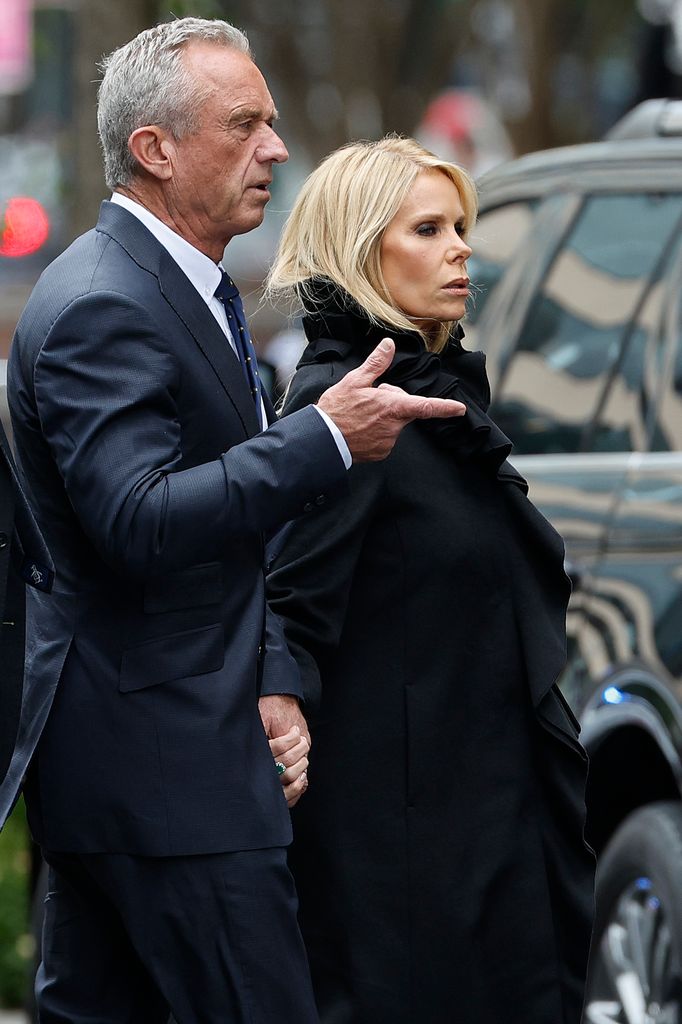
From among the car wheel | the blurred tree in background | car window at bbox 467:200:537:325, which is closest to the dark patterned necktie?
the car wheel

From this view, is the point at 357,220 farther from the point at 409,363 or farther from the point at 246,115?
the point at 246,115

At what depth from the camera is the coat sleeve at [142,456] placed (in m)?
2.72

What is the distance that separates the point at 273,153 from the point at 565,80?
75.0 feet

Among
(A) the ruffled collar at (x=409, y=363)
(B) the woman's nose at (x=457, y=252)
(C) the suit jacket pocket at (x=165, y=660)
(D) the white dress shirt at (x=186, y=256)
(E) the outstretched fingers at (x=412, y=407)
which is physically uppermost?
(D) the white dress shirt at (x=186, y=256)

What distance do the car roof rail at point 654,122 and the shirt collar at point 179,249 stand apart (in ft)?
6.22

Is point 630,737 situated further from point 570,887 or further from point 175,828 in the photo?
point 175,828

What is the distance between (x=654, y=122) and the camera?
4633 mm

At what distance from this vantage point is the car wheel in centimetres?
392

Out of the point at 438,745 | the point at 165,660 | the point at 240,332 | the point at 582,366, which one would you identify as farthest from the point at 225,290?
the point at 582,366

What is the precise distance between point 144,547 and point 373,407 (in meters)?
Result: 0.38

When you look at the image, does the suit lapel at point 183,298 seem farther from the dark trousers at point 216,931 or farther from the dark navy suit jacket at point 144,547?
the dark trousers at point 216,931

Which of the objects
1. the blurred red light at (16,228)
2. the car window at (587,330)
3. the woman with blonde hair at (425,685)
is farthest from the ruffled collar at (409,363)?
the blurred red light at (16,228)

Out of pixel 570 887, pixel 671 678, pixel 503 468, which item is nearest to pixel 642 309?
pixel 671 678

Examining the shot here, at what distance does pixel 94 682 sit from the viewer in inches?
112
